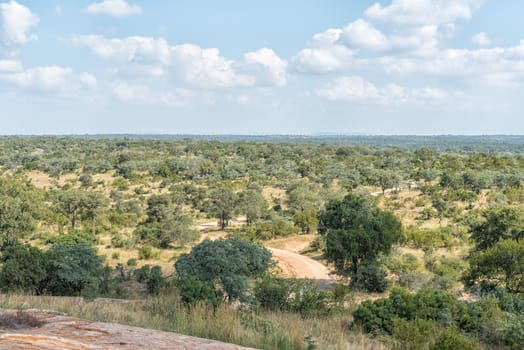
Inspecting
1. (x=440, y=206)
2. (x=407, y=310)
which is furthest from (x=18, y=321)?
(x=440, y=206)

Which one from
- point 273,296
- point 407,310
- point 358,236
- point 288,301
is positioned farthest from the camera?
point 358,236

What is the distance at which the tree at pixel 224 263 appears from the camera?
52.0 feet

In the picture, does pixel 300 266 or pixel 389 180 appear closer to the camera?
pixel 300 266

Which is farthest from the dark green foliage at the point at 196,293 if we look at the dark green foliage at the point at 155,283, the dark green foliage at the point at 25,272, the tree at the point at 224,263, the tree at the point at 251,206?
the tree at the point at 251,206

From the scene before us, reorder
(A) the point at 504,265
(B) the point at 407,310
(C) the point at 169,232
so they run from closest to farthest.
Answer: (B) the point at 407,310
(A) the point at 504,265
(C) the point at 169,232

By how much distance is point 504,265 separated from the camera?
18172 mm

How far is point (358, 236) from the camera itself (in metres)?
24.3

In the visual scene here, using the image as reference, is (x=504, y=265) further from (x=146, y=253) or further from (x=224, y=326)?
(x=146, y=253)

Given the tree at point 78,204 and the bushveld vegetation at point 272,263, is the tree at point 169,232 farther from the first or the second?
the tree at point 78,204

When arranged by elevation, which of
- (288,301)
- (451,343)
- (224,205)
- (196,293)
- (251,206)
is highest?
(451,343)

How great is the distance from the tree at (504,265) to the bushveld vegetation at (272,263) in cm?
6

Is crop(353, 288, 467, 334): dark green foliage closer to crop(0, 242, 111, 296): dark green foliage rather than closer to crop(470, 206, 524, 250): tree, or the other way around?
crop(0, 242, 111, 296): dark green foliage

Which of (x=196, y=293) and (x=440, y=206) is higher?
(x=196, y=293)

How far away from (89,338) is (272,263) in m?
13.8
